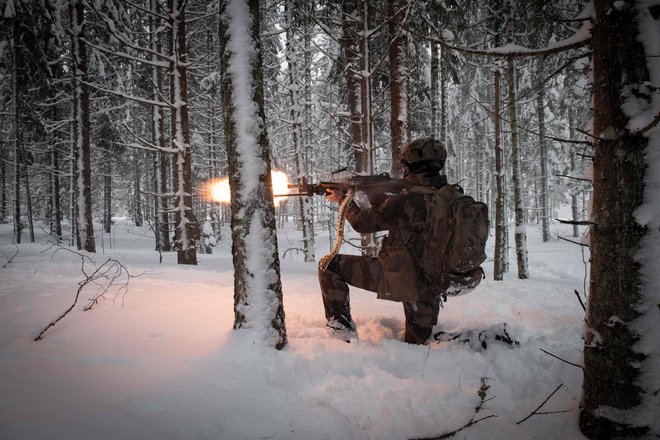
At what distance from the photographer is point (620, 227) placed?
185cm

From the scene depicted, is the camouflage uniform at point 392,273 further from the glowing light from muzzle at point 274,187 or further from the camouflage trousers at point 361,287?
the glowing light from muzzle at point 274,187

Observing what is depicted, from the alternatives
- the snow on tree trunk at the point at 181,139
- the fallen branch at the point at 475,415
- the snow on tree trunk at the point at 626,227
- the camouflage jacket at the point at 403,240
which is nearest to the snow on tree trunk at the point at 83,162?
the snow on tree trunk at the point at 181,139

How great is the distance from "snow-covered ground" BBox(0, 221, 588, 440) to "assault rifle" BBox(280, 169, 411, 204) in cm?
163

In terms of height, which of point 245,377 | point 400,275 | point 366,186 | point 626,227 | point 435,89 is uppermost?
point 435,89

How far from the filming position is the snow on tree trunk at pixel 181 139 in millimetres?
8008

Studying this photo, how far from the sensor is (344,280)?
3.76 m

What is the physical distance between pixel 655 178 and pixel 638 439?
1468mm

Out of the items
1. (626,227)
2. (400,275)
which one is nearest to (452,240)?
(400,275)

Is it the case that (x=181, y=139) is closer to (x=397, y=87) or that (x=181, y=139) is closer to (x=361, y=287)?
(x=397, y=87)

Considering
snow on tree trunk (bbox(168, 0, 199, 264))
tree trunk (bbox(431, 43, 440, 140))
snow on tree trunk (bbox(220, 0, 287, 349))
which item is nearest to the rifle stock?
snow on tree trunk (bbox(220, 0, 287, 349))

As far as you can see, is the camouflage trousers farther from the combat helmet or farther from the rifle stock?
the combat helmet

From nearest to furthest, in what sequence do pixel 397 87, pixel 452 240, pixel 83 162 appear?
pixel 452 240 < pixel 397 87 < pixel 83 162

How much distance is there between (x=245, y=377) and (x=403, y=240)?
2.06m

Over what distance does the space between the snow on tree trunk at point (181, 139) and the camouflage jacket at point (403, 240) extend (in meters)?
6.55
